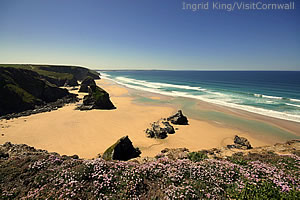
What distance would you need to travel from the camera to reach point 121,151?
36.9 ft

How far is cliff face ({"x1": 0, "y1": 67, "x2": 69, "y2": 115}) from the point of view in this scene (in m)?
23.7

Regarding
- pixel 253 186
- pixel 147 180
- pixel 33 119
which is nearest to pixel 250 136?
pixel 253 186

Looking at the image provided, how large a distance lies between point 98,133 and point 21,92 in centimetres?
2157

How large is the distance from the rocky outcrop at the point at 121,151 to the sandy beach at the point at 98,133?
3.59 feet

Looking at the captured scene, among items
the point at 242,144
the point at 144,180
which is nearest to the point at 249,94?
the point at 242,144

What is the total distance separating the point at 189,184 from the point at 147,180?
6.74ft

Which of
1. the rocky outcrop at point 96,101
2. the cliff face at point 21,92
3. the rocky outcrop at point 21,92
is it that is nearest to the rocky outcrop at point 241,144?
the rocky outcrop at point 96,101

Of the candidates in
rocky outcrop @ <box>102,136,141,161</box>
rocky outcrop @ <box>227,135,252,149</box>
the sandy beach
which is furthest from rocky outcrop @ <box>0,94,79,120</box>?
rocky outcrop @ <box>227,135,252,149</box>

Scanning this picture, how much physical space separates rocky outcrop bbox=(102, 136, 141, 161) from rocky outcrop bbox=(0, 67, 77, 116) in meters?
24.3

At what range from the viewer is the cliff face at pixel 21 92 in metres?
23.7

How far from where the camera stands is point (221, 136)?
17312mm

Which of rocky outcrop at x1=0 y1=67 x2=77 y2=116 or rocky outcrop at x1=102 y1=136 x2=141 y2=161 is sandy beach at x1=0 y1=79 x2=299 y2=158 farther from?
rocky outcrop at x1=0 y1=67 x2=77 y2=116

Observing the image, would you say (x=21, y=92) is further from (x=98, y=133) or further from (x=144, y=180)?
(x=144, y=180)

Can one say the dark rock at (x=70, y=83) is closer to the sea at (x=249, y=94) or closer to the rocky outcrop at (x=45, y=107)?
the sea at (x=249, y=94)
